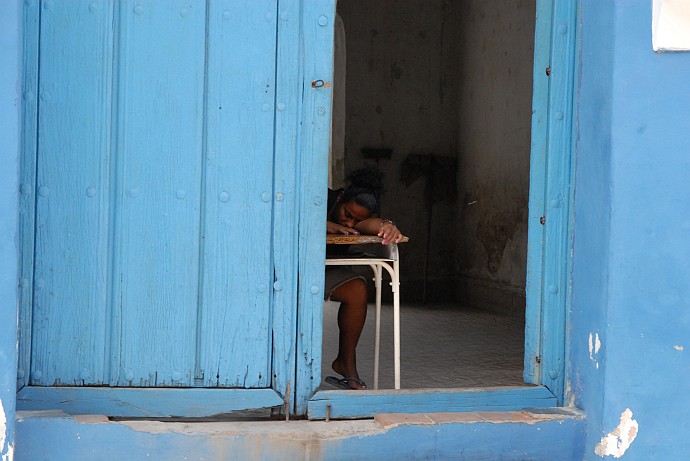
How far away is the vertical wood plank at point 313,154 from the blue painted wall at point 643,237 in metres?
1.02

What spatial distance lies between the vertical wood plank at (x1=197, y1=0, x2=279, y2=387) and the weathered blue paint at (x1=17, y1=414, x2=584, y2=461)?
0.91 ft

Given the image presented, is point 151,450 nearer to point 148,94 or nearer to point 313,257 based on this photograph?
point 313,257

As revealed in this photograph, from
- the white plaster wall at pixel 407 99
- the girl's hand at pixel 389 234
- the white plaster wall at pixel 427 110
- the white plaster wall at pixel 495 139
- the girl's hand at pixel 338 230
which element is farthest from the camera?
the white plaster wall at pixel 407 99

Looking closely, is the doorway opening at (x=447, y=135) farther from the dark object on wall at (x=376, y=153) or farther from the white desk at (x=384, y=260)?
the white desk at (x=384, y=260)

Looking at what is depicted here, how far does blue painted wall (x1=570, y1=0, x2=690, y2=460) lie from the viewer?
10.2ft

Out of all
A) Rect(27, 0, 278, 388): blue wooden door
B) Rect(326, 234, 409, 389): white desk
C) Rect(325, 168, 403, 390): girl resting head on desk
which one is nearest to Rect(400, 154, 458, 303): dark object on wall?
Rect(325, 168, 403, 390): girl resting head on desk

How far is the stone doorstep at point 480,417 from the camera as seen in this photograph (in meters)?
3.15

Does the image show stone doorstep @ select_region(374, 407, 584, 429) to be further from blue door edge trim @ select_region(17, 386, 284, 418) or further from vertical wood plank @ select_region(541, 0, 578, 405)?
blue door edge trim @ select_region(17, 386, 284, 418)

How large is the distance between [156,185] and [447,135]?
24.1ft

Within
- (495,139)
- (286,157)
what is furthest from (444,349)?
(495,139)

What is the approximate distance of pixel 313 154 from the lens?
323cm

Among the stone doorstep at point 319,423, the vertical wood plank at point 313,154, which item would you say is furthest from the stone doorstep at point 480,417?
the vertical wood plank at point 313,154

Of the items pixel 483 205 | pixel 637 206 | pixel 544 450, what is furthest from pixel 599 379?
pixel 483 205

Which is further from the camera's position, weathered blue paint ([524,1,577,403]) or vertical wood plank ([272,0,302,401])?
weathered blue paint ([524,1,577,403])
